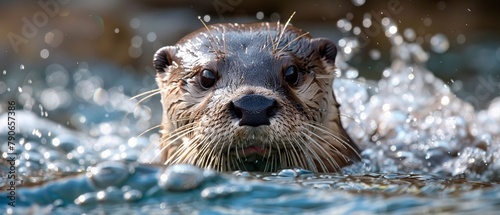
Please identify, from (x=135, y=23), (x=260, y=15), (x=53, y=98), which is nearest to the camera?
(x=53, y=98)

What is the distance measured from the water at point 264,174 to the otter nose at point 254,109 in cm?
20

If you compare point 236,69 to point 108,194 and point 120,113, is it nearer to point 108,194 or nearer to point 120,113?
point 108,194

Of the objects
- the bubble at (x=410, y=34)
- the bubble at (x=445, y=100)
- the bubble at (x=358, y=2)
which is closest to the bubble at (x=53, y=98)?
the bubble at (x=358, y=2)

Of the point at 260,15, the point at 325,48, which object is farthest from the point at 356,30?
the point at 325,48

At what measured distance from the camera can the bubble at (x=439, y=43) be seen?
301 inches

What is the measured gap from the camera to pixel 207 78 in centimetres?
334

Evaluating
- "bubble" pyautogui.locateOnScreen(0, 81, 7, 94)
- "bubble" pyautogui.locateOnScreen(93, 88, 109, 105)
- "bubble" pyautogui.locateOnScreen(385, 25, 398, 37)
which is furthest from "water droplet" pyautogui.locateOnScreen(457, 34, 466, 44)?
"bubble" pyautogui.locateOnScreen(0, 81, 7, 94)

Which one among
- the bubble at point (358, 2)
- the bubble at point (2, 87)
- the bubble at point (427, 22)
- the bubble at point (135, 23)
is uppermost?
the bubble at point (135, 23)

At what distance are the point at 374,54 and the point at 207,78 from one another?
4.39 metres

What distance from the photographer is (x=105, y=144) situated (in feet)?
17.7

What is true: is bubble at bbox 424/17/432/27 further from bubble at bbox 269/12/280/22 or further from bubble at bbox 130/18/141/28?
bubble at bbox 130/18/141/28

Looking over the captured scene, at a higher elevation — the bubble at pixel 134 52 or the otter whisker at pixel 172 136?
the bubble at pixel 134 52

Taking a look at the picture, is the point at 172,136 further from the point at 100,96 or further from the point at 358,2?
the point at 358,2

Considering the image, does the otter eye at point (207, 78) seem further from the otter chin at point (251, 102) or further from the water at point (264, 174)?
the water at point (264, 174)
